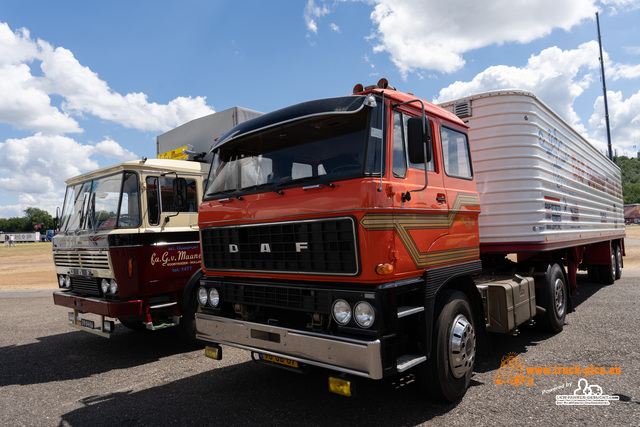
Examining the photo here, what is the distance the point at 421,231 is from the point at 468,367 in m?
1.49

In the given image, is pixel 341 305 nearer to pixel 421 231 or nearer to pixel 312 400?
pixel 421 231

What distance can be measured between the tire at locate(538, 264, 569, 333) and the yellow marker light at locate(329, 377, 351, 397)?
4.07m

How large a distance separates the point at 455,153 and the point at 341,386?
8.87ft

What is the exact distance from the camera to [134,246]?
5625 mm

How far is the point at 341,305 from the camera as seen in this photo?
324cm

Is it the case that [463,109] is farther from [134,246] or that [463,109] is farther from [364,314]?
[134,246]

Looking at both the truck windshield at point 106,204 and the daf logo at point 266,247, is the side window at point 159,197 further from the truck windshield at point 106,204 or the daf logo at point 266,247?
the daf logo at point 266,247

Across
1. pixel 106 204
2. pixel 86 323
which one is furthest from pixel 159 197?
pixel 86 323

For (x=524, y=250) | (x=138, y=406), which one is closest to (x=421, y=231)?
(x=524, y=250)

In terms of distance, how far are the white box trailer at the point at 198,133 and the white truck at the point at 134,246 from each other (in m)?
0.06

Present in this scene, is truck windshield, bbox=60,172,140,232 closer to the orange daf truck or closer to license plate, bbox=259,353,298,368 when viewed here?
the orange daf truck

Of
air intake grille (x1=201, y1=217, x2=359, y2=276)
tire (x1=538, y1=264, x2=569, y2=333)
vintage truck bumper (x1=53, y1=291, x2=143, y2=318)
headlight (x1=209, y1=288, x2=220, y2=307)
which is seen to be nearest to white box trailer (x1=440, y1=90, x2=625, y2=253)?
tire (x1=538, y1=264, x2=569, y2=333)

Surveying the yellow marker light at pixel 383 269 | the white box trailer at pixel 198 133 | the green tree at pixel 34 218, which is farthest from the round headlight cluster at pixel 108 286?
the green tree at pixel 34 218

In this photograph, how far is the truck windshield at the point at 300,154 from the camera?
3351 mm
